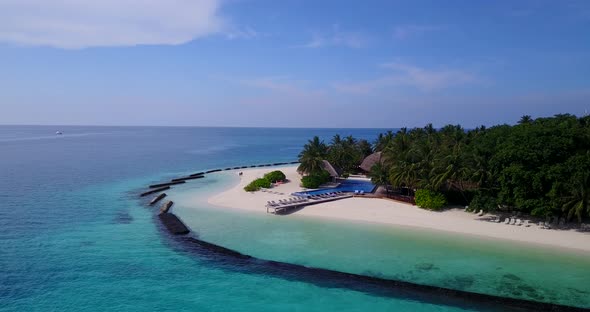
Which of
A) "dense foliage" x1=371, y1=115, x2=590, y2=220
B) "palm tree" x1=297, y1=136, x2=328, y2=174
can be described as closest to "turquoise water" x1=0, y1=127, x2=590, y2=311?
"dense foliage" x1=371, y1=115, x2=590, y2=220

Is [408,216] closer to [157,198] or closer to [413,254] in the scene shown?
[413,254]

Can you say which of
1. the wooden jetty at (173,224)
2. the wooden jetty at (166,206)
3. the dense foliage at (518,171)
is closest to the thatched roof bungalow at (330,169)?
the dense foliage at (518,171)

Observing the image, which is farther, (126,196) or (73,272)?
Answer: (126,196)

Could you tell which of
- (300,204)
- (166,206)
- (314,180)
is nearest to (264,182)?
(314,180)

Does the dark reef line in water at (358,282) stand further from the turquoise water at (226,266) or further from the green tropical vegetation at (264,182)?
the green tropical vegetation at (264,182)

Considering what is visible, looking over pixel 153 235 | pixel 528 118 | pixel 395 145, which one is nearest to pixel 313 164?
pixel 395 145

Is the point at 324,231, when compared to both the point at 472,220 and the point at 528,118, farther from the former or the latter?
the point at 528,118
